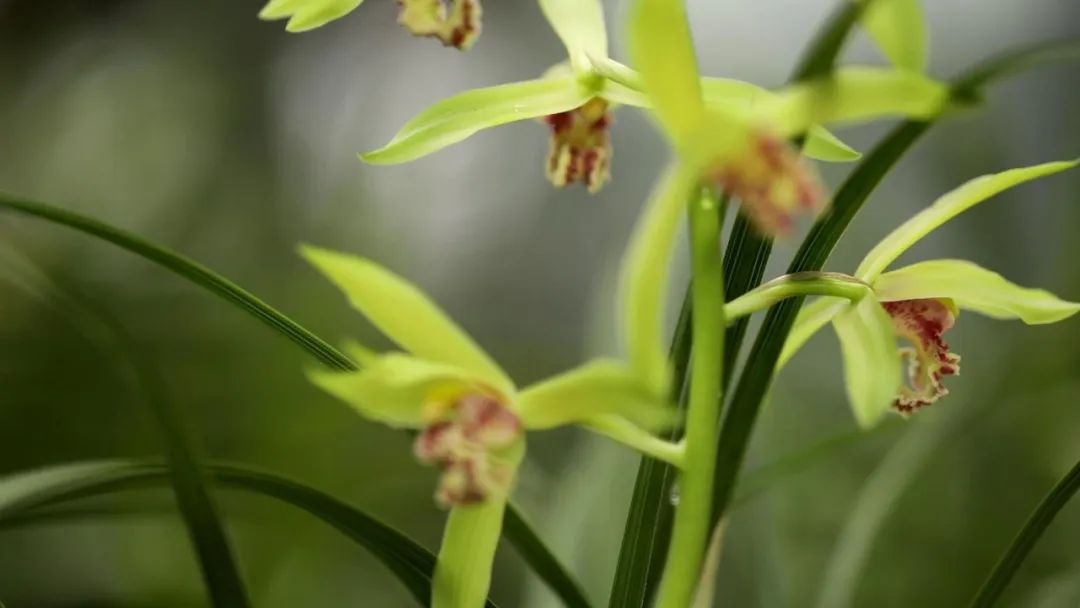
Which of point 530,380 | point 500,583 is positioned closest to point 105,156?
point 530,380

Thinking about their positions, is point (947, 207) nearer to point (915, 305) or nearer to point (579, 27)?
point (915, 305)

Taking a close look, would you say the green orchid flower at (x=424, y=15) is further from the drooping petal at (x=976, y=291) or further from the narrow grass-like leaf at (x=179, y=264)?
the drooping petal at (x=976, y=291)

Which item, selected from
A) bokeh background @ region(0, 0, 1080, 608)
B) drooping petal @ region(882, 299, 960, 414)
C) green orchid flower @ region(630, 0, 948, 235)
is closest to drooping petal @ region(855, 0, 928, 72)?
green orchid flower @ region(630, 0, 948, 235)

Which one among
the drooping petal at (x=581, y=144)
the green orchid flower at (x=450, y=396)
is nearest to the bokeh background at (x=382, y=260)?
the drooping petal at (x=581, y=144)

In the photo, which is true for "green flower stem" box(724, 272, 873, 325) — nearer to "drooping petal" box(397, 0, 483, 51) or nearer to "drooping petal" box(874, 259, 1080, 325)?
"drooping petal" box(874, 259, 1080, 325)

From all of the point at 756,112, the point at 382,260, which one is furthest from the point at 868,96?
the point at 382,260

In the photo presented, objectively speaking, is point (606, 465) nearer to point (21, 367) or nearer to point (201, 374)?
point (201, 374)

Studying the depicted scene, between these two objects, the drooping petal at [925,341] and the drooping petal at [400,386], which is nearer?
the drooping petal at [400,386]
